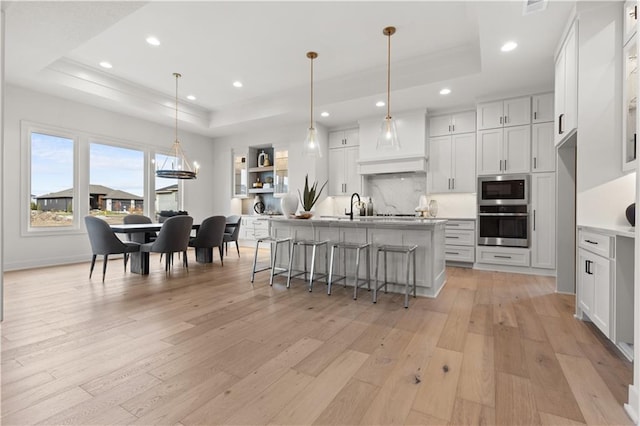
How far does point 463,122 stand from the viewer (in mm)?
5375

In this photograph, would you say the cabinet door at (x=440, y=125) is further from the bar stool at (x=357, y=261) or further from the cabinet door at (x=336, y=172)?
the bar stool at (x=357, y=261)

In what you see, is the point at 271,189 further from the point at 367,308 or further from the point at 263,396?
the point at 263,396

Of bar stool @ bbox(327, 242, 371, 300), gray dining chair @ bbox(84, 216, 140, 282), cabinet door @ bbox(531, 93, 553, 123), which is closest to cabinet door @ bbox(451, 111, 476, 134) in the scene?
cabinet door @ bbox(531, 93, 553, 123)

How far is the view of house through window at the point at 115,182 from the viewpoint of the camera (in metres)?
5.79

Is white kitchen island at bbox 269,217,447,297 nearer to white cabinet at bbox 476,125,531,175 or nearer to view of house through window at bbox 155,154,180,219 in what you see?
white cabinet at bbox 476,125,531,175

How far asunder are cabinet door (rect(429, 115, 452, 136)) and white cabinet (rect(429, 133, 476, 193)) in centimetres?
10

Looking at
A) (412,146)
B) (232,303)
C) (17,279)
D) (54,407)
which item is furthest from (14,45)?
(412,146)

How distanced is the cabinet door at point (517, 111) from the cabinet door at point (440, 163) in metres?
0.96

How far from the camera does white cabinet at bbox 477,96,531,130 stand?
467 centimetres

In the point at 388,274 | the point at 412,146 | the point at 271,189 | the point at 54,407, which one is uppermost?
the point at 412,146

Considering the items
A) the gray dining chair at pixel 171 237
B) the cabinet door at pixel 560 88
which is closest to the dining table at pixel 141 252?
the gray dining chair at pixel 171 237

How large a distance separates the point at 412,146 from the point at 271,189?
3521 mm

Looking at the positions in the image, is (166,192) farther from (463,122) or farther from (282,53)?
(463,122)

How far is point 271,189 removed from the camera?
741 cm
